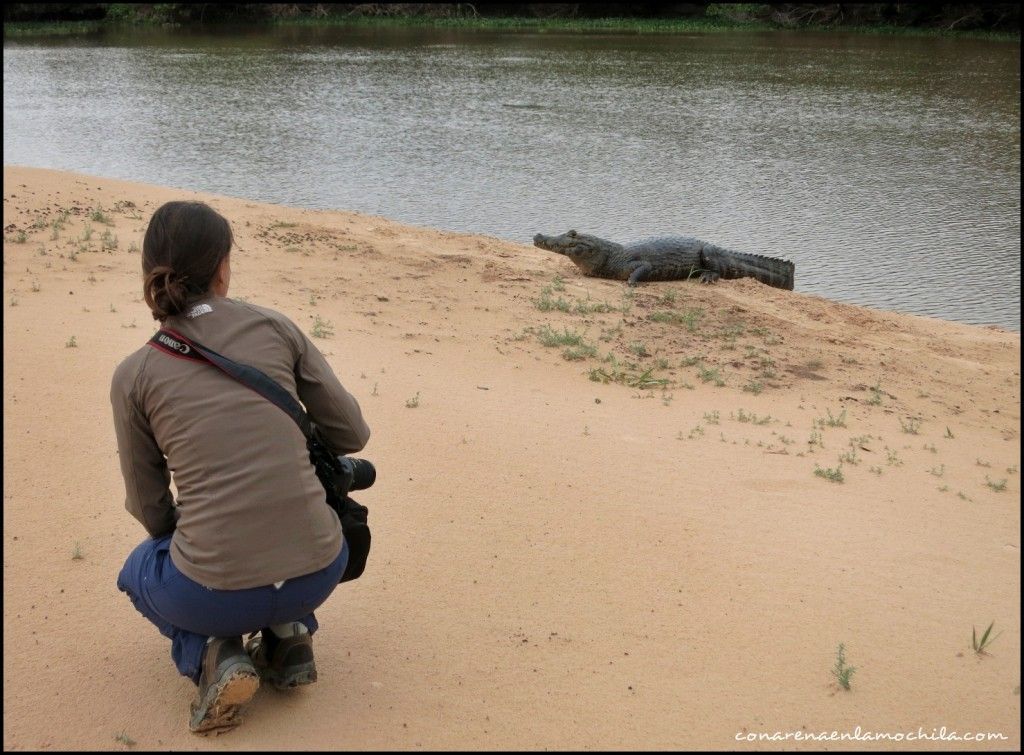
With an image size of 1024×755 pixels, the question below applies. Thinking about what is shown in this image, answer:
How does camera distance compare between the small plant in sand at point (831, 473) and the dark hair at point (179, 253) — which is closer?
the dark hair at point (179, 253)

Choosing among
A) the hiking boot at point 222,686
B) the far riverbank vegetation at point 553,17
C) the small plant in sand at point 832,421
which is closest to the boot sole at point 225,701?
the hiking boot at point 222,686

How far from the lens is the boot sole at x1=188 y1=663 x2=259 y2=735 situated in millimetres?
2299

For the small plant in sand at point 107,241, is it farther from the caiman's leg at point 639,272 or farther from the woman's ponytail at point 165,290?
the woman's ponytail at point 165,290

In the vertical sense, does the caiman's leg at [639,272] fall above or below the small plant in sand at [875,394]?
above

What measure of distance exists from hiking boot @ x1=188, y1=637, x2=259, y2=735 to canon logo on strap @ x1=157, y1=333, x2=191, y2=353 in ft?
2.24

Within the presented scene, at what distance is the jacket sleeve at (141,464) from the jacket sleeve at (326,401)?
0.36 metres

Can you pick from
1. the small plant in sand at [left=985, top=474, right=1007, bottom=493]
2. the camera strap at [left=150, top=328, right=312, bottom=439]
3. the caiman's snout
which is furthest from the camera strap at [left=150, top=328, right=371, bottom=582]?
the caiman's snout

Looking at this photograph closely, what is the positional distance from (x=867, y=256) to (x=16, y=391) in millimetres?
8115

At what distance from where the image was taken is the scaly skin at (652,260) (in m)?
8.40

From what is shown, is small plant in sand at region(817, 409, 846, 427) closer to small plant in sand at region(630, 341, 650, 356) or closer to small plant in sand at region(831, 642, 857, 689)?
small plant in sand at region(630, 341, 650, 356)

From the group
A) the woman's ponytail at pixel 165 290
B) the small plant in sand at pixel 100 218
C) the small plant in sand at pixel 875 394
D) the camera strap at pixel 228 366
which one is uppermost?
the woman's ponytail at pixel 165 290

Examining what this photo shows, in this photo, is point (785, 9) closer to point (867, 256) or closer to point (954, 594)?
point (867, 256)

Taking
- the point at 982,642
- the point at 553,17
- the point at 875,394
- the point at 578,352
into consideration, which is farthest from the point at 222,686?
the point at 553,17

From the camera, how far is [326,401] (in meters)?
2.43
